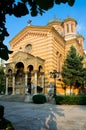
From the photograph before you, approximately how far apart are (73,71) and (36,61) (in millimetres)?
5824

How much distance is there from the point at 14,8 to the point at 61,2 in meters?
0.75

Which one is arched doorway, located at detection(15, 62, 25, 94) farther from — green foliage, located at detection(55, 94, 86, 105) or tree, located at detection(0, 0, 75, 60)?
tree, located at detection(0, 0, 75, 60)

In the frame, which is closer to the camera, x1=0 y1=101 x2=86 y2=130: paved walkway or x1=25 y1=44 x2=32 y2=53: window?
x1=0 y1=101 x2=86 y2=130: paved walkway

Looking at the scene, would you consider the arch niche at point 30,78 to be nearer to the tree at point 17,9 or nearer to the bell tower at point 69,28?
the bell tower at point 69,28

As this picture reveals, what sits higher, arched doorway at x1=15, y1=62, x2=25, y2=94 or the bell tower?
the bell tower

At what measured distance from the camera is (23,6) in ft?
10.2

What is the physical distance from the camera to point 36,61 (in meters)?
28.0

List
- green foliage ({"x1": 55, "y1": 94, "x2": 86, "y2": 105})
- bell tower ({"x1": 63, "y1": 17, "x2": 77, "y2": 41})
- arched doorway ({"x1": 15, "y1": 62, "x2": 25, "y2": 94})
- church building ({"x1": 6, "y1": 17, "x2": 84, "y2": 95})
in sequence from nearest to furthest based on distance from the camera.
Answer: green foliage ({"x1": 55, "y1": 94, "x2": 86, "y2": 105}) < church building ({"x1": 6, "y1": 17, "x2": 84, "y2": 95}) < arched doorway ({"x1": 15, "y1": 62, "x2": 25, "y2": 94}) < bell tower ({"x1": 63, "y1": 17, "x2": 77, "y2": 41})

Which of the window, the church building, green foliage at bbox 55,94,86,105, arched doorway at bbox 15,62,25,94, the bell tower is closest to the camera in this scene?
green foliage at bbox 55,94,86,105

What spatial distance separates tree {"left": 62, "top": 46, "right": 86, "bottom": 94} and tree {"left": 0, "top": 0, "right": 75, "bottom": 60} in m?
26.8

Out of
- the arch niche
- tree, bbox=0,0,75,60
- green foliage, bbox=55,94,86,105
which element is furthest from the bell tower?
tree, bbox=0,0,75,60

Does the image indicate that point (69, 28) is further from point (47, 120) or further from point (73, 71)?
point (47, 120)

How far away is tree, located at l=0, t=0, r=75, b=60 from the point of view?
277cm

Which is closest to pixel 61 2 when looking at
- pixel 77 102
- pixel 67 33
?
pixel 77 102
